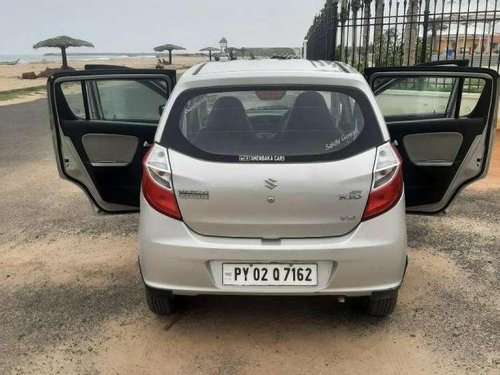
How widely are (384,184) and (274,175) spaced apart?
604 millimetres

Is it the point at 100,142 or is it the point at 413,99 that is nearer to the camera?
the point at 100,142

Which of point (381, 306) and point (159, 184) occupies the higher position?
point (159, 184)

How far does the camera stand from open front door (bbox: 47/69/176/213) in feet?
13.3

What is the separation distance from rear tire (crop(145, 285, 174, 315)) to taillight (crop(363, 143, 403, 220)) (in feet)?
4.32

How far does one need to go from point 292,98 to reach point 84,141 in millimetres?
1873

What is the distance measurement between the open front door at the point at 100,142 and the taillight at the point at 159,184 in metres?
1.11

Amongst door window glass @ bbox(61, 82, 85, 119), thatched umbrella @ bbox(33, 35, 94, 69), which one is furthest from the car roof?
thatched umbrella @ bbox(33, 35, 94, 69)

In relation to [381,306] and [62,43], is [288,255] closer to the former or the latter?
[381,306]

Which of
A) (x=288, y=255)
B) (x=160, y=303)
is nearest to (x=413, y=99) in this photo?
(x=288, y=255)

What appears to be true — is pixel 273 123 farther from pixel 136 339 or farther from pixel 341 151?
pixel 136 339

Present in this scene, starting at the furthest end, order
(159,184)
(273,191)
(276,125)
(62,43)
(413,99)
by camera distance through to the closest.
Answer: (62,43)
(413,99)
(276,125)
(159,184)
(273,191)

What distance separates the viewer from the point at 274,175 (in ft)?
9.40

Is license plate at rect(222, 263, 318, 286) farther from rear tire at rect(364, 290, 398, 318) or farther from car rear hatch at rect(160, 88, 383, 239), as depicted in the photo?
rear tire at rect(364, 290, 398, 318)

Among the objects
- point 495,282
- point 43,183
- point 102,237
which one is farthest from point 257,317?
point 43,183
